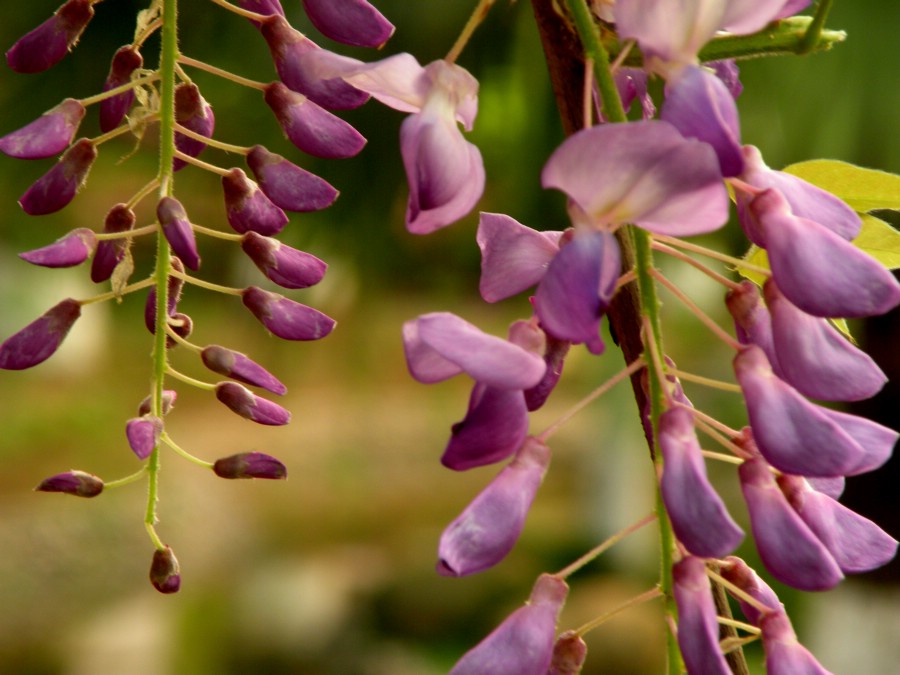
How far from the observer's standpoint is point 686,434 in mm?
228

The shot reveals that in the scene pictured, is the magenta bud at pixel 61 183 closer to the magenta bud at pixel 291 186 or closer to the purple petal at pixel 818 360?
the magenta bud at pixel 291 186

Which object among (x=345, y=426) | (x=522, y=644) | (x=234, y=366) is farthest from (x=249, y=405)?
(x=345, y=426)

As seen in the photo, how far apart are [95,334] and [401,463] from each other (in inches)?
67.5

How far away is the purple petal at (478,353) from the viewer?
212 mm

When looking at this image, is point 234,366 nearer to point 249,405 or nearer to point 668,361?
point 249,405

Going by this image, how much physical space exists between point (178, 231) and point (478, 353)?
10 centimetres

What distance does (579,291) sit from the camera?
8.5 inches

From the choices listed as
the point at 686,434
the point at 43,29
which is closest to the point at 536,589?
the point at 686,434

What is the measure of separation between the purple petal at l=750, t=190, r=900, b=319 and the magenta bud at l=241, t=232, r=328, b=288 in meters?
0.13

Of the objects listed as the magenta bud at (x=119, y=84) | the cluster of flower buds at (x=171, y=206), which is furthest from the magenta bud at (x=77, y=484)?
the magenta bud at (x=119, y=84)

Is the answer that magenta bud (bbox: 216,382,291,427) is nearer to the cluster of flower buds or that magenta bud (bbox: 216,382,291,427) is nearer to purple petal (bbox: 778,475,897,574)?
the cluster of flower buds

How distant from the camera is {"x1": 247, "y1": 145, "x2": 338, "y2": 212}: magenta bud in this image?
0.31 metres

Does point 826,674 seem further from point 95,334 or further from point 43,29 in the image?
point 95,334

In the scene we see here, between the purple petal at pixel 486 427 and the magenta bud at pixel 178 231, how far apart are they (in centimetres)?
9
